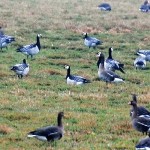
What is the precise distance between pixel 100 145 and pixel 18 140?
6.40ft

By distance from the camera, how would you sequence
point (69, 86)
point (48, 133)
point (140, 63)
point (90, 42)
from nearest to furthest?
point (48, 133)
point (69, 86)
point (140, 63)
point (90, 42)

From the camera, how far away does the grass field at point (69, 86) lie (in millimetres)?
14469

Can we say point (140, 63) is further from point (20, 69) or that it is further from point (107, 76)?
point (20, 69)

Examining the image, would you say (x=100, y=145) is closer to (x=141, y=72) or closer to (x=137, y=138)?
(x=137, y=138)

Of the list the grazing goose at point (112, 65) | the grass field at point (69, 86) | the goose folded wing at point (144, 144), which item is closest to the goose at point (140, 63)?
the grass field at point (69, 86)

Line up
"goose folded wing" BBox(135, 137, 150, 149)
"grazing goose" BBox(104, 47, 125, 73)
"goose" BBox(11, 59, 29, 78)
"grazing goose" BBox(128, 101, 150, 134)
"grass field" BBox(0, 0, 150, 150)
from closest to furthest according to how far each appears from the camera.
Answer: "goose folded wing" BBox(135, 137, 150, 149) → "grass field" BBox(0, 0, 150, 150) → "grazing goose" BBox(128, 101, 150, 134) → "goose" BBox(11, 59, 29, 78) → "grazing goose" BBox(104, 47, 125, 73)

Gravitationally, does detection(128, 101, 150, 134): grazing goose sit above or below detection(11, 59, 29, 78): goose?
below

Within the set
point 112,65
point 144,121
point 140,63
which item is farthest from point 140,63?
point 144,121

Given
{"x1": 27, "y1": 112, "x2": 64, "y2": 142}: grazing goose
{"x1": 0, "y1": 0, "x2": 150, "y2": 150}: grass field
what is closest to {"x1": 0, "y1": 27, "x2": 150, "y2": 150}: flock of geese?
{"x1": 27, "y1": 112, "x2": 64, "y2": 142}: grazing goose

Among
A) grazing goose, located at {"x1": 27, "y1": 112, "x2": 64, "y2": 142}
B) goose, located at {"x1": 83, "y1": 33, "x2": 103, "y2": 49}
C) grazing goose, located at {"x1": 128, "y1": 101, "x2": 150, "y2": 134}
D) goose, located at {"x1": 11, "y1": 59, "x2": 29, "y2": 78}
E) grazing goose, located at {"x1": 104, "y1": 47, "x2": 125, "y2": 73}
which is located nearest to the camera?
grazing goose, located at {"x1": 27, "y1": 112, "x2": 64, "y2": 142}

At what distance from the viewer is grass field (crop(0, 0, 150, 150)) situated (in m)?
14.5

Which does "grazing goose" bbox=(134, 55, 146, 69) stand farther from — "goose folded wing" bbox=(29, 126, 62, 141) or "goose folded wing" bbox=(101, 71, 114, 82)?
"goose folded wing" bbox=(29, 126, 62, 141)

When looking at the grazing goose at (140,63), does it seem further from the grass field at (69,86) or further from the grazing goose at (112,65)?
the grazing goose at (112,65)

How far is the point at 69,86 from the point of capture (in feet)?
68.4
